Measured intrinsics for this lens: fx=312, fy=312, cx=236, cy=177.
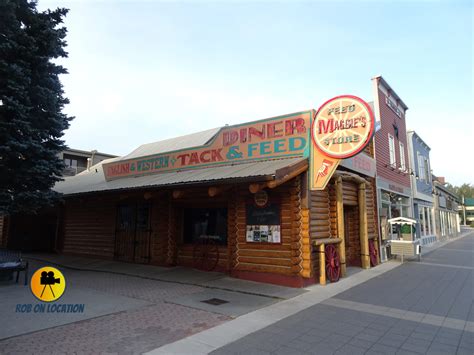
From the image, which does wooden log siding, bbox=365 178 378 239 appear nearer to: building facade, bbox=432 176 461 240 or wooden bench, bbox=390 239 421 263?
wooden bench, bbox=390 239 421 263

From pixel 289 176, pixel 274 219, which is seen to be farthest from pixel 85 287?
pixel 289 176

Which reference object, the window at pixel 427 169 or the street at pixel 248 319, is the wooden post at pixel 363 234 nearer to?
the street at pixel 248 319

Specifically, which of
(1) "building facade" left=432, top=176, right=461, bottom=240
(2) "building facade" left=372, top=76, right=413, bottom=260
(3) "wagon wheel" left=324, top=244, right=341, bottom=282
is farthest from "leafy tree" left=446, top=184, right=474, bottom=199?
(3) "wagon wheel" left=324, top=244, right=341, bottom=282

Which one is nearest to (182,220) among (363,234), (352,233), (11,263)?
(11,263)

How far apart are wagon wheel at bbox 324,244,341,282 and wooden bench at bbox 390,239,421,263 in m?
5.80

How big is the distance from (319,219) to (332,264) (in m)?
1.32

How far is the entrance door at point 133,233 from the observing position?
12.0 m

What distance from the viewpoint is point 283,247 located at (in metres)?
8.48

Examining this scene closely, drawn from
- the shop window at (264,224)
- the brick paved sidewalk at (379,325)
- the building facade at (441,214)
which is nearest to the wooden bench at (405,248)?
the brick paved sidewalk at (379,325)

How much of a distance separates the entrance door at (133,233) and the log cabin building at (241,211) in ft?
0.13

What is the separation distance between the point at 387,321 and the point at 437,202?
2569cm

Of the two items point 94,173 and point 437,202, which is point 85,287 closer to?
point 94,173

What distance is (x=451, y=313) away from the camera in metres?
6.09

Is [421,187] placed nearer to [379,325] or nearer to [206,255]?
[206,255]
